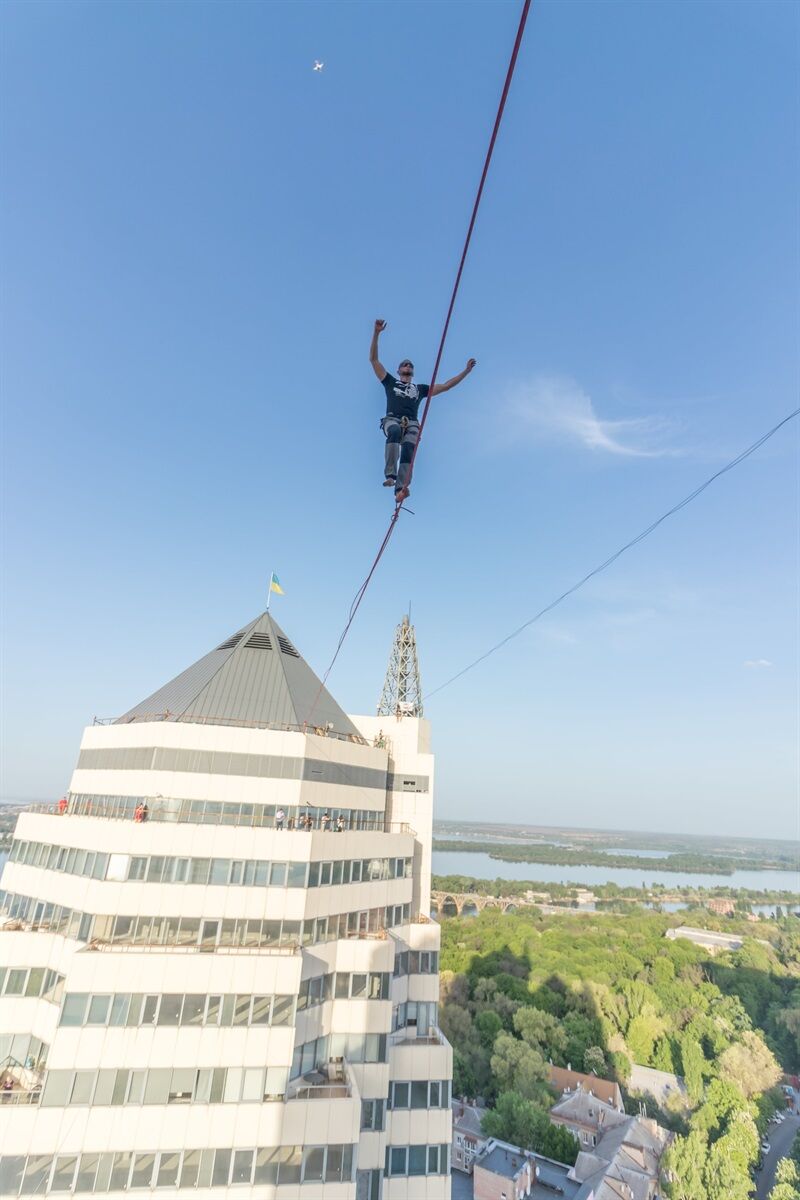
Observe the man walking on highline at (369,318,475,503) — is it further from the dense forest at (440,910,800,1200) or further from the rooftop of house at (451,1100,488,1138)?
the rooftop of house at (451,1100,488,1138)

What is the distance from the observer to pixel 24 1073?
20359mm

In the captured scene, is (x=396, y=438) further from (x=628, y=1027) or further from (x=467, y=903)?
(x=467, y=903)

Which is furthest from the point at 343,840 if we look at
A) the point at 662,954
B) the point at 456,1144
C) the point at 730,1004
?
the point at 662,954

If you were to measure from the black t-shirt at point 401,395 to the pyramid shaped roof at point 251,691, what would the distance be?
64.7 ft

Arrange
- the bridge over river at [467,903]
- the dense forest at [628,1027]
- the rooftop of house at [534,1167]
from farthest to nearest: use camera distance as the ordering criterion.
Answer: the bridge over river at [467,903] → the dense forest at [628,1027] → the rooftop of house at [534,1167]

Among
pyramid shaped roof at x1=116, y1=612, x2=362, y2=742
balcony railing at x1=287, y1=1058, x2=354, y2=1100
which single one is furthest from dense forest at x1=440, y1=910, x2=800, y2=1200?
pyramid shaped roof at x1=116, y1=612, x2=362, y2=742

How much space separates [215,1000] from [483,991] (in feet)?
213

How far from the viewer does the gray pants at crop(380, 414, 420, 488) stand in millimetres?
10086

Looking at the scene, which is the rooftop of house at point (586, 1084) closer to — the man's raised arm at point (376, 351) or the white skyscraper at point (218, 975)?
the white skyscraper at point (218, 975)

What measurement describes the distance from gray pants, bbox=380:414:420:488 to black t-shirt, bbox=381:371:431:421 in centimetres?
15

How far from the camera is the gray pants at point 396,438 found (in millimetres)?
10086

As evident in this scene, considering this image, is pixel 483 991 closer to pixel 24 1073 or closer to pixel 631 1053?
pixel 631 1053

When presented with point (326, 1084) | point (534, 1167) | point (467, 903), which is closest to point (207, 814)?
point (326, 1084)

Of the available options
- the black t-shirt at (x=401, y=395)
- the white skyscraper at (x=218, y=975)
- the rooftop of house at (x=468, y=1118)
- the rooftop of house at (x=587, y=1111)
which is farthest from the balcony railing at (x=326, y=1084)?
the rooftop of house at (x=587, y=1111)
